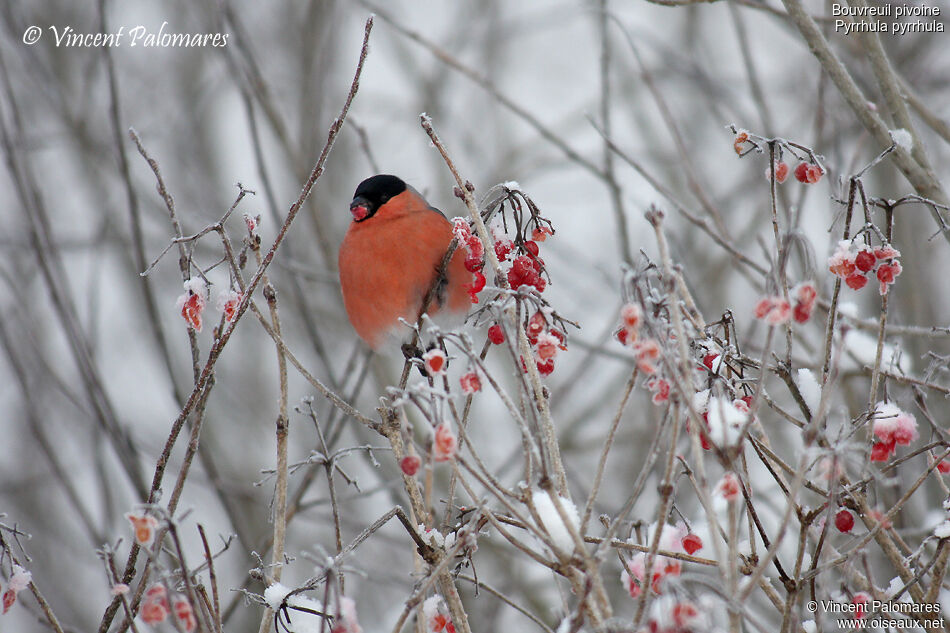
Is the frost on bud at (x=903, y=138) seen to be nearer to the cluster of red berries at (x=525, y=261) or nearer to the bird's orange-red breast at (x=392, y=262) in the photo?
the cluster of red berries at (x=525, y=261)

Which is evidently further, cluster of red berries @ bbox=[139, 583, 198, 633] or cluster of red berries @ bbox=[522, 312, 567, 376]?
cluster of red berries @ bbox=[522, 312, 567, 376]

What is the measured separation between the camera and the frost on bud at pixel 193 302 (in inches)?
51.5

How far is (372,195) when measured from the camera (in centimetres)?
272

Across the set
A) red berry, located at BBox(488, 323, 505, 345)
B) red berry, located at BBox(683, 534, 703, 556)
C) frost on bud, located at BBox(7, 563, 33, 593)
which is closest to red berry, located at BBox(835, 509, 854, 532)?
red berry, located at BBox(683, 534, 703, 556)

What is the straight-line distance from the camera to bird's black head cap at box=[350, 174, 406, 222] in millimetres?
2639

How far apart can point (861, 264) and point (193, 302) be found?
0.93 metres

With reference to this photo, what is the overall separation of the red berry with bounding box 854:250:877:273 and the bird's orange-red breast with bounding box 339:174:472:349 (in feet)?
4.62

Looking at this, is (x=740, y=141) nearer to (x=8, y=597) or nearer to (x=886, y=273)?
(x=886, y=273)

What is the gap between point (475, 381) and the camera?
108 cm

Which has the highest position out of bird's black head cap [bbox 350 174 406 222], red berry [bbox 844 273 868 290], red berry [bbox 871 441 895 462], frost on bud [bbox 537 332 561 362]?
bird's black head cap [bbox 350 174 406 222]

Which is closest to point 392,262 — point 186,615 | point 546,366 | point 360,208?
point 360,208

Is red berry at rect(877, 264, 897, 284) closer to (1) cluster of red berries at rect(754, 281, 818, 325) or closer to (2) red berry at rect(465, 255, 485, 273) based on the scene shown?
(1) cluster of red berries at rect(754, 281, 818, 325)

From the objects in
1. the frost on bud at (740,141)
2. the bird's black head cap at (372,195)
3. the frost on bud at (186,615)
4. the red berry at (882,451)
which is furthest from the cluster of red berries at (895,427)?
the bird's black head cap at (372,195)

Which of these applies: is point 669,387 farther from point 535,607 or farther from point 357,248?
point 535,607
